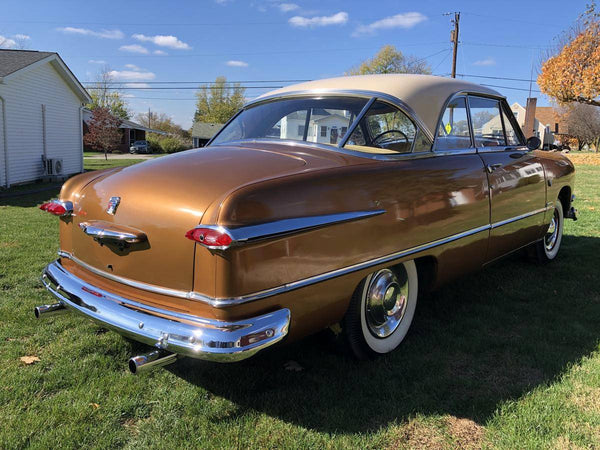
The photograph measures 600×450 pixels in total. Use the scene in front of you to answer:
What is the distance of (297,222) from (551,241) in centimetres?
417

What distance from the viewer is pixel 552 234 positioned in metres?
5.27

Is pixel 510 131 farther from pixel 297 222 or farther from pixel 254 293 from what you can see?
pixel 254 293

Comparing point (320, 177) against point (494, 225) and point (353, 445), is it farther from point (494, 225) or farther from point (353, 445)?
point (494, 225)

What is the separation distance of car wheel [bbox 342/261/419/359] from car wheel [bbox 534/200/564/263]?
2.60 m

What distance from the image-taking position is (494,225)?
144 inches

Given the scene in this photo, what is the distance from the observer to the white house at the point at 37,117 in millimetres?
13969

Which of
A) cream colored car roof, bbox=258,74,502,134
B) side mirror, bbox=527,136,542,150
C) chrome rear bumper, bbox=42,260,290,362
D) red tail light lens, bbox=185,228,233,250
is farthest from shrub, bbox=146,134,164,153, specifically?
red tail light lens, bbox=185,228,233,250

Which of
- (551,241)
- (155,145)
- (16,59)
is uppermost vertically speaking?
(16,59)

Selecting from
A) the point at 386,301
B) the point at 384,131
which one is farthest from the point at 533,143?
the point at 386,301

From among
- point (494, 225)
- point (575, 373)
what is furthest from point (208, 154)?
point (575, 373)

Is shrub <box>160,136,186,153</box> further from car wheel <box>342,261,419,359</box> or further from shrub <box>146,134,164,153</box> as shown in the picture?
car wheel <box>342,261,419,359</box>

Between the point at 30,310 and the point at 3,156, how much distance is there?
11998 millimetres

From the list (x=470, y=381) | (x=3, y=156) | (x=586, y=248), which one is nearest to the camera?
(x=470, y=381)

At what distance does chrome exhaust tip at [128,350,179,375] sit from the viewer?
6.86ft
